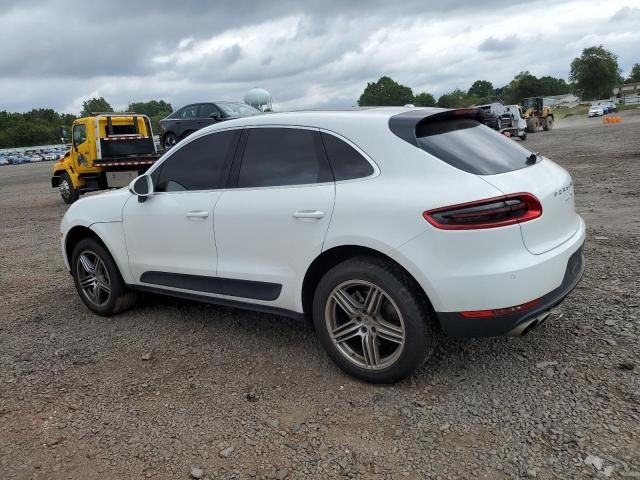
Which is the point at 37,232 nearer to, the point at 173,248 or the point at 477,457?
the point at 173,248

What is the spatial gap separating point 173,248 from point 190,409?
141cm

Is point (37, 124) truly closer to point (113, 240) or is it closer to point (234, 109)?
point (234, 109)

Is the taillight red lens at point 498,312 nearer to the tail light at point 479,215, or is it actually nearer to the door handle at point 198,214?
the tail light at point 479,215

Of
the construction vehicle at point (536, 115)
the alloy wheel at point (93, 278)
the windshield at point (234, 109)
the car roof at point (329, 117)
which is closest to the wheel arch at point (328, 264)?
the car roof at point (329, 117)

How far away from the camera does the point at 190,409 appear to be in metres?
3.31

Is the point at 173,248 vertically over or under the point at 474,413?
over

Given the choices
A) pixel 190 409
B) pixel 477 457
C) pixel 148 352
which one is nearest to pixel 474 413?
pixel 477 457

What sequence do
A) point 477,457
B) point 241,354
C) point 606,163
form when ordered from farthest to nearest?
point 606,163 → point 241,354 → point 477,457

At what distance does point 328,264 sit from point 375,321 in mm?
479

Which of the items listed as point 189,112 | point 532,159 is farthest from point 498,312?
point 189,112

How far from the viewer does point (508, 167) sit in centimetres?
325

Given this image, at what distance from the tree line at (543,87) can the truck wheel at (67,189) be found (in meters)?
70.9

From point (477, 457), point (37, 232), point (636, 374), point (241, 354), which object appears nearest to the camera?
point (477, 457)

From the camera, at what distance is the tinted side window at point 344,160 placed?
333cm
